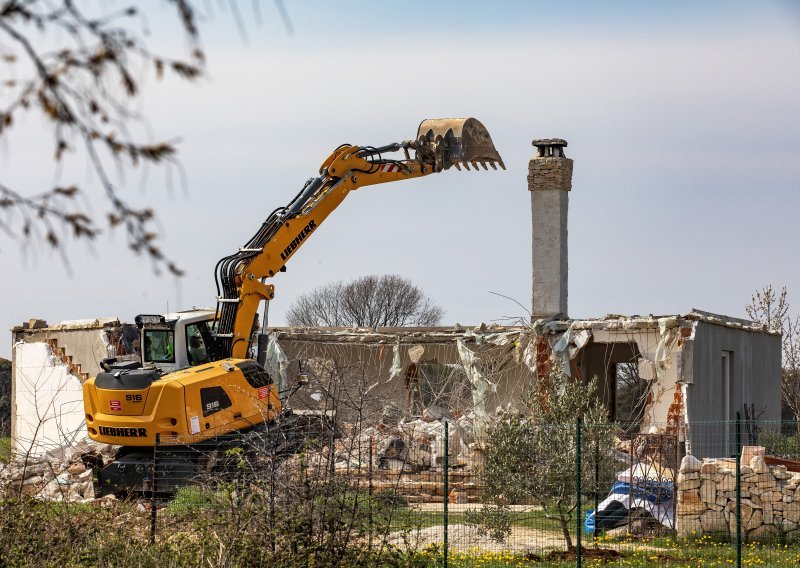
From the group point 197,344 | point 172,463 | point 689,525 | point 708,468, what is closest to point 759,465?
point 708,468

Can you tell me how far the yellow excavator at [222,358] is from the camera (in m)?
17.2

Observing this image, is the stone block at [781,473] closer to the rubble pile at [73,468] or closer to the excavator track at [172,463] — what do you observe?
the excavator track at [172,463]

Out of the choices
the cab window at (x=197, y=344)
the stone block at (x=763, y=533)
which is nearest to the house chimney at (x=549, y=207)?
the cab window at (x=197, y=344)

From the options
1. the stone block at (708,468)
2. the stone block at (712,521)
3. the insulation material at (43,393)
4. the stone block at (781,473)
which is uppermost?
the insulation material at (43,393)

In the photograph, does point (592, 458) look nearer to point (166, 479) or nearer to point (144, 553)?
point (166, 479)

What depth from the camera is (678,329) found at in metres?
21.7

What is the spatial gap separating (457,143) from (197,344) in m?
6.35

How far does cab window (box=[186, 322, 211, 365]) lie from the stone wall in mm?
7965

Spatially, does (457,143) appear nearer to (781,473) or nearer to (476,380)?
(476,380)

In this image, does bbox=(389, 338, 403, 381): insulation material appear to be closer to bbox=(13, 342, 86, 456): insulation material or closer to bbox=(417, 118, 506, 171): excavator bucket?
bbox=(417, 118, 506, 171): excavator bucket

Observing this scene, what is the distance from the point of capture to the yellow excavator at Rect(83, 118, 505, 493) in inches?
675

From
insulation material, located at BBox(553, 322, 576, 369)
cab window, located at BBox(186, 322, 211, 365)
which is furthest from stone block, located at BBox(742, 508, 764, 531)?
cab window, located at BBox(186, 322, 211, 365)

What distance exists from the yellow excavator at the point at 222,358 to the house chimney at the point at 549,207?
12.5 feet

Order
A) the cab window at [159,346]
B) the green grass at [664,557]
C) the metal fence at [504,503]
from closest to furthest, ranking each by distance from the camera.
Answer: the metal fence at [504,503]
the green grass at [664,557]
the cab window at [159,346]
